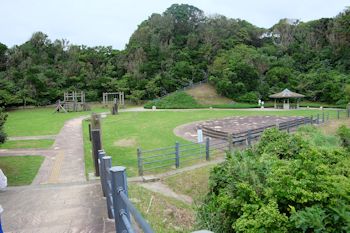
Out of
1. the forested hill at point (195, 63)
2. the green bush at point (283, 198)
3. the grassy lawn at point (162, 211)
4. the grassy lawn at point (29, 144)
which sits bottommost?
the grassy lawn at point (162, 211)

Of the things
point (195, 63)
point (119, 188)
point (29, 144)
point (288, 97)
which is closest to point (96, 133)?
point (119, 188)

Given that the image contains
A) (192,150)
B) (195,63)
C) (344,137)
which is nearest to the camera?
(192,150)

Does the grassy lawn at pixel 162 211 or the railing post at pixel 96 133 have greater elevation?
the railing post at pixel 96 133

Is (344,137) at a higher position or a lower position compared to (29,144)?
higher

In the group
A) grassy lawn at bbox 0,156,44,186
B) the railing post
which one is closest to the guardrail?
the railing post

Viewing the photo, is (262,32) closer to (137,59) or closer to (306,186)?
(137,59)

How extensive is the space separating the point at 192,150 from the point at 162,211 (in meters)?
5.66

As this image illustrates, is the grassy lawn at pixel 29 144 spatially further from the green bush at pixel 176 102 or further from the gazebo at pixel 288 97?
the gazebo at pixel 288 97

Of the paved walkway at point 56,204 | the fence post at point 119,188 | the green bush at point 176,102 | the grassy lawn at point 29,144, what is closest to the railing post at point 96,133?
the paved walkway at point 56,204

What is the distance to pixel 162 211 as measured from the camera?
6.77 metres

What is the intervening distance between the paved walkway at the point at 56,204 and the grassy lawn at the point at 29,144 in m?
4.14

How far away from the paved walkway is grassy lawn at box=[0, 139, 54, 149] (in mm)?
4140

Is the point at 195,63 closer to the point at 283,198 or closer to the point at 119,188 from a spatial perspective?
the point at 283,198

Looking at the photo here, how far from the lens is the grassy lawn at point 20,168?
350 inches
